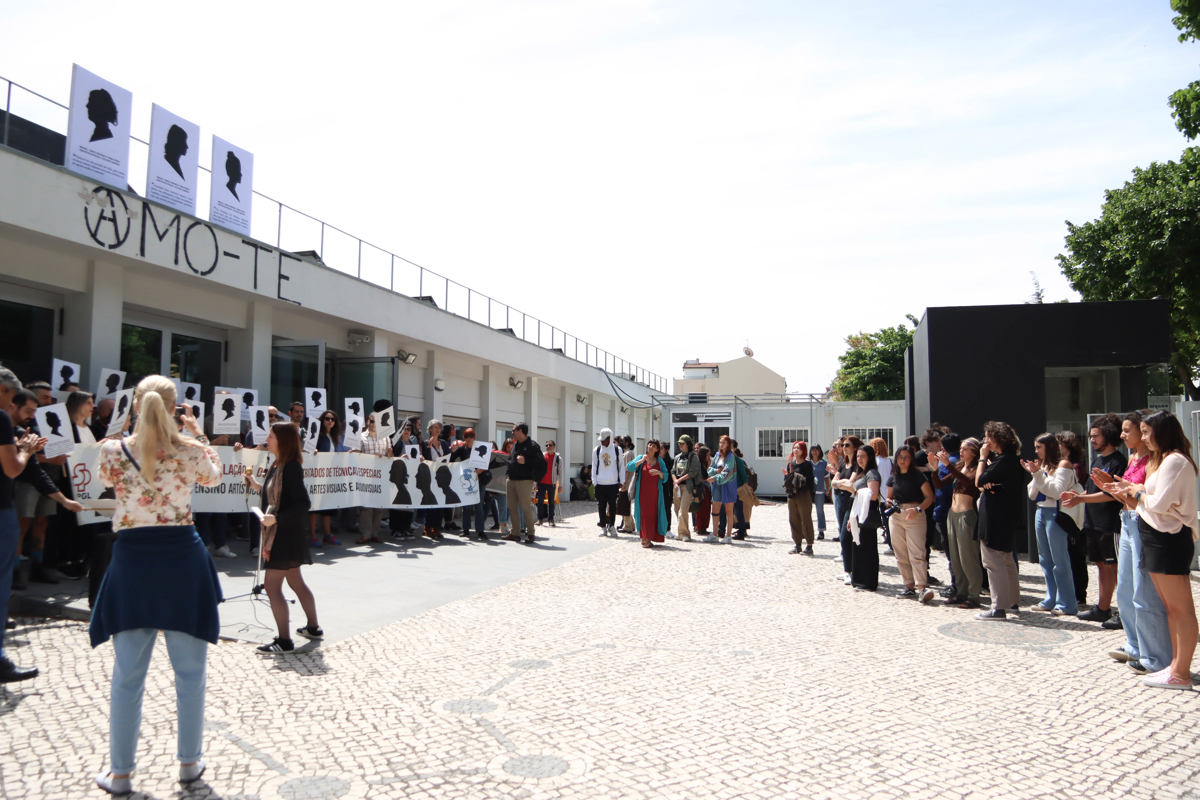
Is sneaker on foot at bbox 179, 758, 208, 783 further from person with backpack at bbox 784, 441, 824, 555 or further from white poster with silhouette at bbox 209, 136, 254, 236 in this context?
white poster with silhouette at bbox 209, 136, 254, 236

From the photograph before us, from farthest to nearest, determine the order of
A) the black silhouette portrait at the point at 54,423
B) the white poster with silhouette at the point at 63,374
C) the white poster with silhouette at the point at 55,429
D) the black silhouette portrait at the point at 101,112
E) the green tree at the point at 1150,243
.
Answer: the green tree at the point at 1150,243 → the black silhouette portrait at the point at 101,112 → the white poster with silhouette at the point at 63,374 → the black silhouette portrait at the point at 54,423 → the white poster with silhouette at the point at 55,429

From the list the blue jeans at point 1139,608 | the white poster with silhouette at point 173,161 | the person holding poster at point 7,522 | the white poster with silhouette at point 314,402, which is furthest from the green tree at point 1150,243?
the person holding poster at point 7,522

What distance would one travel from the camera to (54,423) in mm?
7742

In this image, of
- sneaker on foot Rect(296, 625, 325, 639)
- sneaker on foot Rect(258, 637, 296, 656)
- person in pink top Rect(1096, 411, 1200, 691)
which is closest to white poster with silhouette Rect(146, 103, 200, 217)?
sneaker on foot Rect(296, 625, 325, 639)

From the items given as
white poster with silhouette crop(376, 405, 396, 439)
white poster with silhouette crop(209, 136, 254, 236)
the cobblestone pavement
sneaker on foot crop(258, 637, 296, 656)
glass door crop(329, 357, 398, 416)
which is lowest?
the cobblestone pavement

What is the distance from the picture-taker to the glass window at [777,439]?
3088 cm

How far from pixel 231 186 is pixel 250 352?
2943 millimetres

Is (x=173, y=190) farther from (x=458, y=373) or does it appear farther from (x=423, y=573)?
(x=458, y=373)

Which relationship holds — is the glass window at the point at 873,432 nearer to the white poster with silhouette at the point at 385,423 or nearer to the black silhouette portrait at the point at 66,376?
the white poster with silhouette at the point at 385,423

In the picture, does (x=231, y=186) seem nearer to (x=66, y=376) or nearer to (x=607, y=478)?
(x=66, y=376)

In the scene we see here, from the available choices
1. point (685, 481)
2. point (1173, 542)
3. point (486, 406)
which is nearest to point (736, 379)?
point (486, 406)

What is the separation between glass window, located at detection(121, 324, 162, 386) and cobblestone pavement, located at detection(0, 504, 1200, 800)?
6.46 metres

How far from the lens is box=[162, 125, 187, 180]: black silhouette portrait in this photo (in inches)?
471

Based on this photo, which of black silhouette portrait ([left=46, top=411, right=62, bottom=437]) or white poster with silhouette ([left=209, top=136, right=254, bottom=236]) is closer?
black silhouette portrait ([left=46, top=411, right=62, bottom=437])
